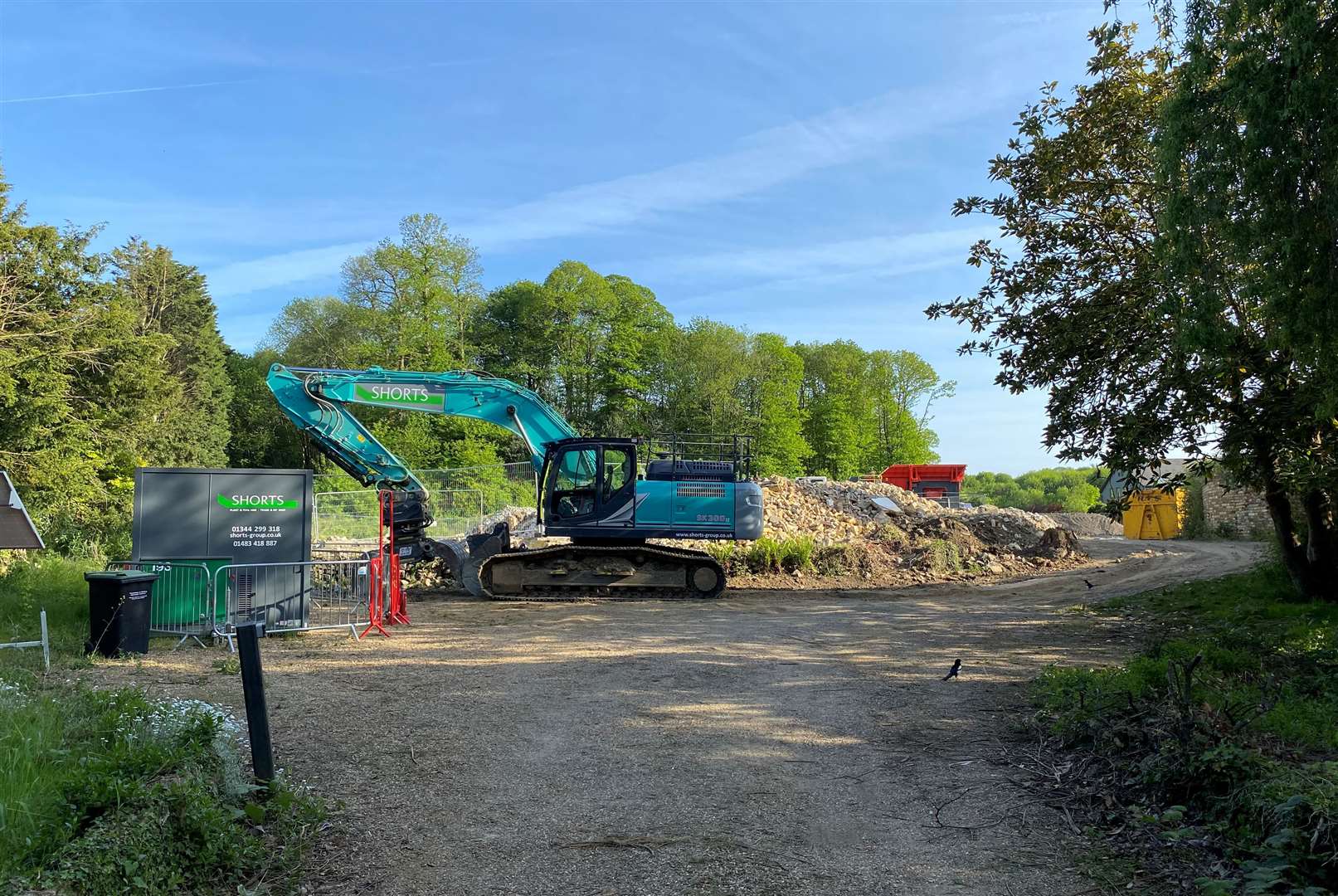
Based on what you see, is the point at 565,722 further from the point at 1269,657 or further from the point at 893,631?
the point at 1269,657

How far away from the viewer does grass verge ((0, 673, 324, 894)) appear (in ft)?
12.9

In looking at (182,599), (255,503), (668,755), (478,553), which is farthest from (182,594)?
(668,755)

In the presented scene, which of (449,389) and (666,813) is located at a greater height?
(449,389)

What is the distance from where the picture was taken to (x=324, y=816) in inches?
203

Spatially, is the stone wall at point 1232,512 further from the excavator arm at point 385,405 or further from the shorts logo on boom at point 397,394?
the shorts logo on boom at point 397,394

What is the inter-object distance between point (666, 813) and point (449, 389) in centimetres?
1311

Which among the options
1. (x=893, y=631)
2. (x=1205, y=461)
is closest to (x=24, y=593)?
(x=893, y=631)

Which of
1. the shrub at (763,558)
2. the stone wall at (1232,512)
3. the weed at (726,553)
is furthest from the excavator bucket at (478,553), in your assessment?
the stone wall at (1232,512)

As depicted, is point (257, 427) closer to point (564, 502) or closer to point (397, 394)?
point (397, 394)

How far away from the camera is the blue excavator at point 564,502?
654 inches

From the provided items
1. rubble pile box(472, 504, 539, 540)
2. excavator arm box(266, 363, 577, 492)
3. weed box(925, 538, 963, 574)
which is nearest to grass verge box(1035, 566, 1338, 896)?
weed box(925, 538, 963, 574)

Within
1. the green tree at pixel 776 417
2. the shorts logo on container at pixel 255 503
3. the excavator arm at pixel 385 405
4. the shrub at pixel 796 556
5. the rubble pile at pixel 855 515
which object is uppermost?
the green tree at pixel 776 417

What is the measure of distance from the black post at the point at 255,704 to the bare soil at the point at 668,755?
1.41 feet

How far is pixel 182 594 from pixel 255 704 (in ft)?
21.4
